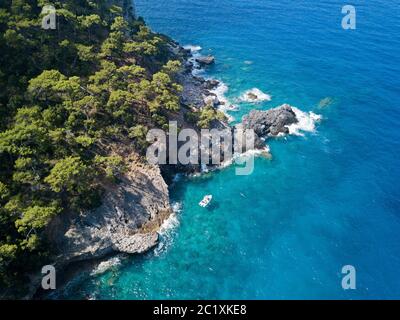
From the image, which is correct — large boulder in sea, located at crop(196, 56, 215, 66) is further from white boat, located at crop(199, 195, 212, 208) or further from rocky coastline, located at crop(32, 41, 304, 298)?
white boat, located at crop(199, 195, 212, 208)

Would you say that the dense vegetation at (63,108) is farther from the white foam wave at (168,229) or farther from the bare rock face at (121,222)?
the white foam wave at (168,229)

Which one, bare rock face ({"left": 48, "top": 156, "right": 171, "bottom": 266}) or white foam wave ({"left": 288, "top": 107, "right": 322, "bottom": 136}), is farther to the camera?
white foam wave ({"left": 288, "top": 107, "right": 322, "bottom": 136})

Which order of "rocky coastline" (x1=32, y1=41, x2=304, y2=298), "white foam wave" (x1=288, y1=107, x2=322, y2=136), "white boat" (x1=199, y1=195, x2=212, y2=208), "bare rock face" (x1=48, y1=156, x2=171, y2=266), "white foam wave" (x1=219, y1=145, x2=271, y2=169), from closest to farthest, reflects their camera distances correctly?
"rocky coastline" (x1=32, y1=41, x2=304, y2=298) < "bare rock face" (x1=48, y1=156, x2=171, y2=266) < "white boat" (x1=199, y1=195, x2=212, y2=208) < "white foam wave" (x1=219, y1=145, x2=271, y2=169) < "white foam wave" (x1=288, y1=107, x2=322, y2=136)

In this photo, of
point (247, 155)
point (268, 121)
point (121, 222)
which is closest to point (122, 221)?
point (121, 222)

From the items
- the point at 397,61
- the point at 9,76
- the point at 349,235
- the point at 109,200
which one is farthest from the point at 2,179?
the point at 397,61

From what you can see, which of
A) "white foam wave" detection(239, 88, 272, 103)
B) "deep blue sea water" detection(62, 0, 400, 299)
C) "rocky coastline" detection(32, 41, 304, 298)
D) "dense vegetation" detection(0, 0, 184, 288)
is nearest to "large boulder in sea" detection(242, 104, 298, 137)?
"deep blue sea water" detection(62, 0, 400, 299)

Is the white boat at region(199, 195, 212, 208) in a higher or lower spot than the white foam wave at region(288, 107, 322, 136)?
lower
